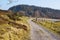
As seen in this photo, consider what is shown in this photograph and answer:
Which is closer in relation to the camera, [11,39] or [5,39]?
[5,39]

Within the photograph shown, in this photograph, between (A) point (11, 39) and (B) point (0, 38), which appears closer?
(B) point (0, 38)

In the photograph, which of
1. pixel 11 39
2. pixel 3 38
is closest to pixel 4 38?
pixel 3 38

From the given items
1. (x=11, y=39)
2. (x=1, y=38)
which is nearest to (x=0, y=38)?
(x=1, y=38)

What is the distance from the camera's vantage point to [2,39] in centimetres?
1852

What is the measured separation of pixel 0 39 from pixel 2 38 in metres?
0.74

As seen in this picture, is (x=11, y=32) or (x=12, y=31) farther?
(x=12, y=31)

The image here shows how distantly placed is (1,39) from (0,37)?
3.35 ft

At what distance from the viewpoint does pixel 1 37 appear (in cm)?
1944

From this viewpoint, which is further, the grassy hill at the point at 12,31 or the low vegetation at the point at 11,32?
the grassy hill at the point at 12,31

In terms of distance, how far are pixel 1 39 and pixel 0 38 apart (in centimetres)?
67

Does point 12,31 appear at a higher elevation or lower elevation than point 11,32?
lower

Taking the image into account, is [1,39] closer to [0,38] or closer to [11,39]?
[0,38]

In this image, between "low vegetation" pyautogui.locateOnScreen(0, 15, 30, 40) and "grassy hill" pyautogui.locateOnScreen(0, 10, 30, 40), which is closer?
"low vegetation" pyautogui.locateOnScreen(0, 15, 30, 40)

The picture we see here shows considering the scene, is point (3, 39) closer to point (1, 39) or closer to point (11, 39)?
point (1, 39)
